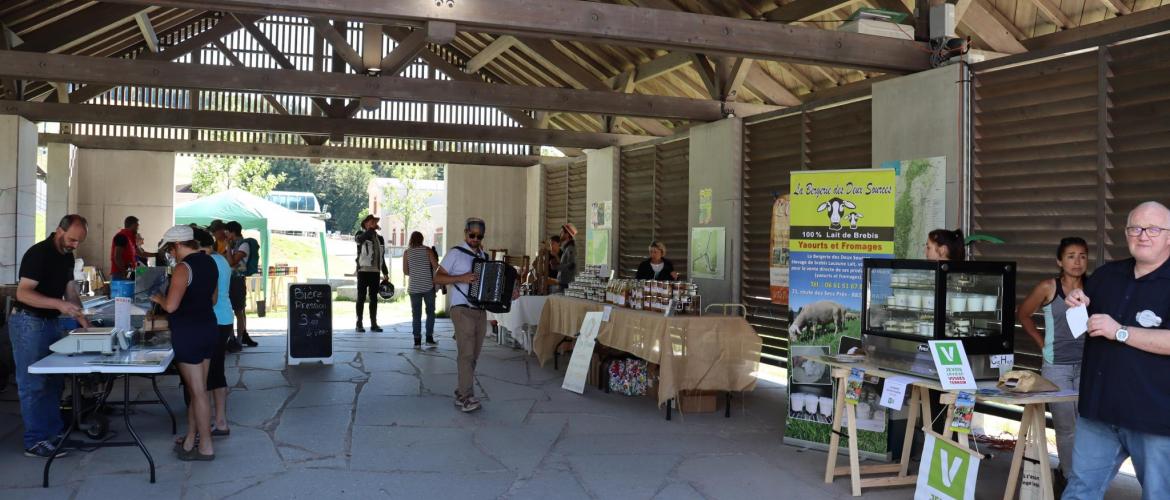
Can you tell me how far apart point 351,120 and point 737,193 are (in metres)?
5.55

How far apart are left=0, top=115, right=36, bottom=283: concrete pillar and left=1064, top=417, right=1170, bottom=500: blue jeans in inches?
445

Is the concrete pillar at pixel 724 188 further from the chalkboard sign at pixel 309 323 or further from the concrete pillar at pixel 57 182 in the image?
the concrete pillar at pixel 57 182

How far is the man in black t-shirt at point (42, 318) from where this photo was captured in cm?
517

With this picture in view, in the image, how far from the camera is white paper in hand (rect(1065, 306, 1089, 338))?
11.2ft

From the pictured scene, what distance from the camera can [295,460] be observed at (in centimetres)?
541

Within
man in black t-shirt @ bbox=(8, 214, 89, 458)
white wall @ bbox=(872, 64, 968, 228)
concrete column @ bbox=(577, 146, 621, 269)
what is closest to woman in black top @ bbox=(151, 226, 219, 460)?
man in black t-shirt @ bbox=(8, 214, 89, 458)

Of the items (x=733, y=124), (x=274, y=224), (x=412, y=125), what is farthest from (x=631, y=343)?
(x=274, y=224)

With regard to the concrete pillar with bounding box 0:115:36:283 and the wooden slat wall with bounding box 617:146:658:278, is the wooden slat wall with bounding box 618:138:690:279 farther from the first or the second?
the concrete pillar with bounding box 0:115:36:283

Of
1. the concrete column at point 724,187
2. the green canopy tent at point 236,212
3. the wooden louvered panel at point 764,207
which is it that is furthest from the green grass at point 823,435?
the green canopy tent at point 236,212

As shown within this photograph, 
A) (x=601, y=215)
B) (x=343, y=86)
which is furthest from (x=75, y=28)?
(x=601, y=215)

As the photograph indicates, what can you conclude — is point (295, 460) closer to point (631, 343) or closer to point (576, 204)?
point (631, 343)

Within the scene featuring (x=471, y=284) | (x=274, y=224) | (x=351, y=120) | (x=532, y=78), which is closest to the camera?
(x=471, y=284)

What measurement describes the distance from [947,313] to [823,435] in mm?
1516

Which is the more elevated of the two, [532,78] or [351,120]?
[532,78]
